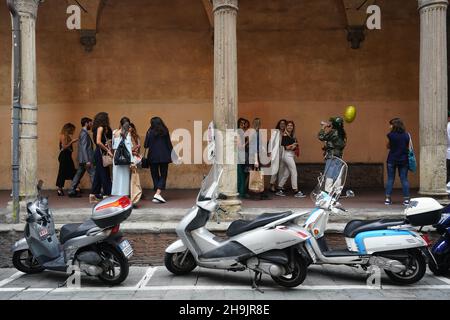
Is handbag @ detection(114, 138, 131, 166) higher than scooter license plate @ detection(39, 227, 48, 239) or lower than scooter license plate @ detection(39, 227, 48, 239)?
higher

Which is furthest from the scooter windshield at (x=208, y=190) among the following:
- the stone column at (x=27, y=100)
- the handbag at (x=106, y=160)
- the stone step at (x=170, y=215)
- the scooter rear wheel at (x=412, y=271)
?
the stone column at (x=27, y=100)

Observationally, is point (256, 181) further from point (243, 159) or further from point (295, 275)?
point (295, 275)

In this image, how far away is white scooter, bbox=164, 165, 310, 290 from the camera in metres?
5.50

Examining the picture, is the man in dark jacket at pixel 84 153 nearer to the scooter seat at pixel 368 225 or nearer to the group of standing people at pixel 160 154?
the group of standing people at pixel 160 154

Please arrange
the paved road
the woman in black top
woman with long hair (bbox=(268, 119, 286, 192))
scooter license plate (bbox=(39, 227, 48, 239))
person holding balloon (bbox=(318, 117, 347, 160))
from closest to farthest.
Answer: the paved road, scooter license plate (bbox=(39, 227, 48, 239)), the woman in black top, person holding balloon (bbox=(318, 117, 347, 160)), woman with long hair (bbox=(268, 119, 286, 192))

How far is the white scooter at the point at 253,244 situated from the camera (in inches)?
217

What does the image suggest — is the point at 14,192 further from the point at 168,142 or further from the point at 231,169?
the point at 231,169

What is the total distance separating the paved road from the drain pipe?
1.60 meters

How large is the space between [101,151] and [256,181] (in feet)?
10.2

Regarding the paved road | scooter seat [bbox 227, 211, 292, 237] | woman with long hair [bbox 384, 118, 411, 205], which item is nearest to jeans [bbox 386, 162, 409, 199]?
woman with long hair [bbox 384, 118, 411, 205]

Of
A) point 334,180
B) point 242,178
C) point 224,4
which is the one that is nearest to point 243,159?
point 242,178

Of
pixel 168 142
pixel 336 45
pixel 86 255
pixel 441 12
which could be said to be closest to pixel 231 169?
pixel 168 142

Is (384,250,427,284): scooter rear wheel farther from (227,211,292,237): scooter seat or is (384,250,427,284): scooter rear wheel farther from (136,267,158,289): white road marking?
(136,267,158,289): white road marking

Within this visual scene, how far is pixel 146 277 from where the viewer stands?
Answer: 626 centimetres
